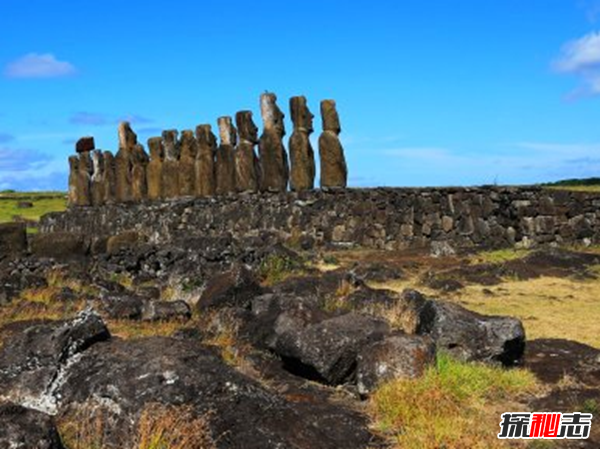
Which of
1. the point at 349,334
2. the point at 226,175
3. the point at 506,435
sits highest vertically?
the point at 226,175

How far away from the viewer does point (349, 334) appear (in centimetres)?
823

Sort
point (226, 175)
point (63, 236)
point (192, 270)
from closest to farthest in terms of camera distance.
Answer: point (192, 270), point (63, 236), point (226, 175)

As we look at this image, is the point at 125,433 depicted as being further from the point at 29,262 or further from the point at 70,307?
the point at 29,262

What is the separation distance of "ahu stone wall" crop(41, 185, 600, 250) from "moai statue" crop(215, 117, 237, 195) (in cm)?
53

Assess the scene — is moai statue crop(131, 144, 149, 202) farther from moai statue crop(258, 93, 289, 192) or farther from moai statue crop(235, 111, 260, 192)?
moai statue crop(258, 93, 289, 192)

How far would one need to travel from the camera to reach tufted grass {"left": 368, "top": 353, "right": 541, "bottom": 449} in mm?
6273

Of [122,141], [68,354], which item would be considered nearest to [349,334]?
[68,354]

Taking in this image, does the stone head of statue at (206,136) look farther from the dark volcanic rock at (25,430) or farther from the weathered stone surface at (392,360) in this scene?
the dark volcanic rock at (25,430)

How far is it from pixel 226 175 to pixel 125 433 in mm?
21502

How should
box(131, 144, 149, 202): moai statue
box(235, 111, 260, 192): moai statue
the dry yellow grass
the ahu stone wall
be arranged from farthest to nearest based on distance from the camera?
box(131, 144, 149, 202): moai statue
box(235, 111, 260, 192): moai statue
the ahu stone wall
the dry yellow grass

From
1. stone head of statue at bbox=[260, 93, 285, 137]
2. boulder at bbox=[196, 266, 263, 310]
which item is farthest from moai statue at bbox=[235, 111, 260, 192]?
boulder at bbox=[196, 266, 263, 310]

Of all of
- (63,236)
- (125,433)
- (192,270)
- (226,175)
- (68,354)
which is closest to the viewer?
(125,433)

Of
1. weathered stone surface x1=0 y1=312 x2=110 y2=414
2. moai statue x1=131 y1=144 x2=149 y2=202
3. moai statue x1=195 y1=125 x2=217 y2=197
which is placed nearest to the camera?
weathered stone surface x1=0 y1=312 x2=110 y2=414

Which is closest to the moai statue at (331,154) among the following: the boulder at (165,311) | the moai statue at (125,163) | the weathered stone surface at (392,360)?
the moai statue at (125,163)
